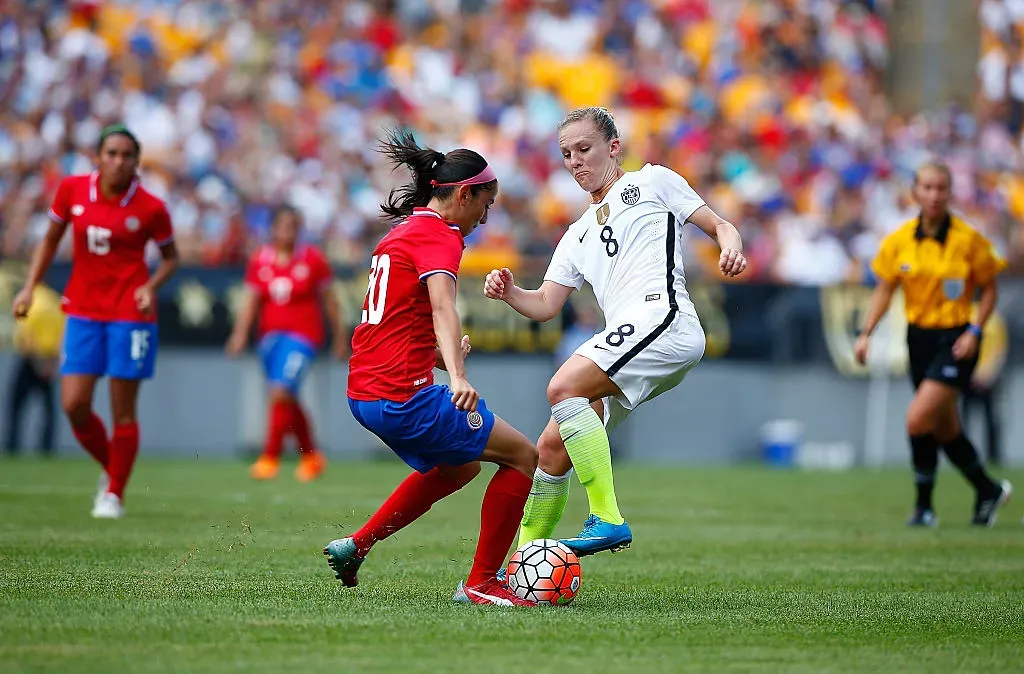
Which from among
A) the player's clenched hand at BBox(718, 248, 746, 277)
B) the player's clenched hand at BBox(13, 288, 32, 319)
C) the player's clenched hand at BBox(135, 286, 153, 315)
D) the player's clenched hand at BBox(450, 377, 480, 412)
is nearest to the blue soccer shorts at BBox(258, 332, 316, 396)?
the player's clenched hand at BBox(135, 286, 153, 315)

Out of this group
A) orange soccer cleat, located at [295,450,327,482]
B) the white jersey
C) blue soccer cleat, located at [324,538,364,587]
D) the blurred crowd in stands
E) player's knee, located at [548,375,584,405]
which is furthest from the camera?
the blurred crowd in stands

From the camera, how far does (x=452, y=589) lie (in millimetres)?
6773

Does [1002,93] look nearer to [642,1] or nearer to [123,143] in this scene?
[642,1]

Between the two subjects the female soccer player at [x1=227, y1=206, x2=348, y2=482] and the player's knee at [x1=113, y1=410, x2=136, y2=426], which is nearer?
the player's knee at [x1=113, y1=410, x2=136, y2=426]

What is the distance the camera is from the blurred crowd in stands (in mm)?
19234

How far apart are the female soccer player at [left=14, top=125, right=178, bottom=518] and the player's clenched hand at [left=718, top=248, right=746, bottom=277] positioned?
4686 millimetres

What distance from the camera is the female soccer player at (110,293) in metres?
9.78

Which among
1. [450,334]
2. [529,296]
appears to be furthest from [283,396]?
[450,334]

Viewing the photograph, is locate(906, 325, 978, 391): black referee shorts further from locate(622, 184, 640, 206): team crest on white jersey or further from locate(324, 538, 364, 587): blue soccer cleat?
locate(324, 538, 364, 587): blue soccer cleat

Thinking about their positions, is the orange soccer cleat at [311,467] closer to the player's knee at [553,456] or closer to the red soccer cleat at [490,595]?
the player's knee at [553,456]

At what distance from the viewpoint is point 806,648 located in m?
5.31

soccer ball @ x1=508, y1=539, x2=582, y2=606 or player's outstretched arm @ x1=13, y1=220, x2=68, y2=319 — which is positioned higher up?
player's outstretched arm @ x1=13, y1=220, x2=68, y2=319

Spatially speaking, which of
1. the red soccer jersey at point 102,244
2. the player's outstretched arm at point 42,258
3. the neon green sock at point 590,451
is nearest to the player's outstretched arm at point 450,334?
the neon green sock at point 590,451

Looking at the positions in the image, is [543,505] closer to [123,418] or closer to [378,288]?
[378,288]
